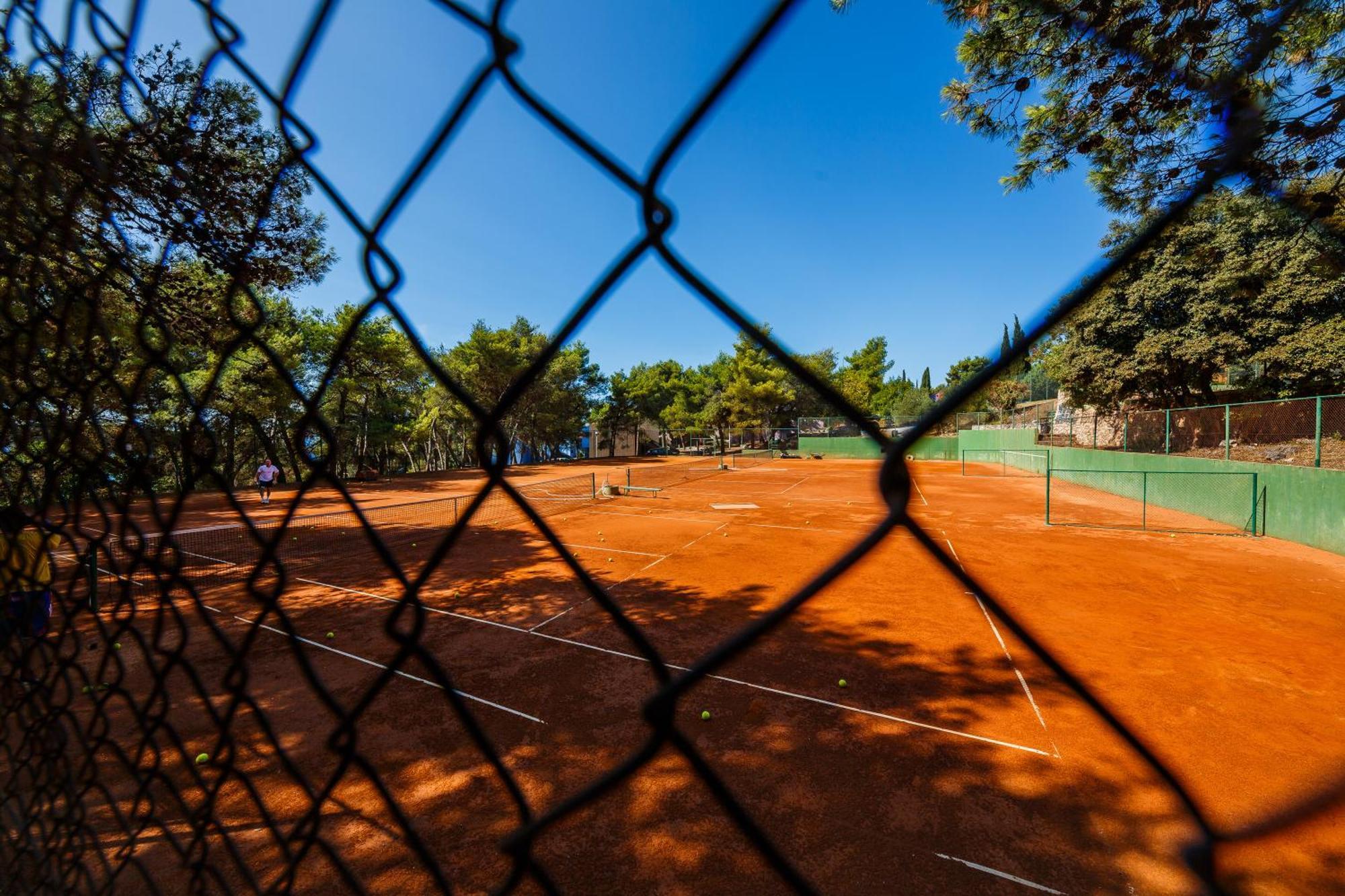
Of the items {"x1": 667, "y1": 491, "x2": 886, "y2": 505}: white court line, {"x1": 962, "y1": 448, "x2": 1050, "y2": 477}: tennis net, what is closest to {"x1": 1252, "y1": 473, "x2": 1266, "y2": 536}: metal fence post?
{"x1": 667, "y1": 491, "x2": 886, "y2": 505}: white court line

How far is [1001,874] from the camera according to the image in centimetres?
282

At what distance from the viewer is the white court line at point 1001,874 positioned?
2725mm

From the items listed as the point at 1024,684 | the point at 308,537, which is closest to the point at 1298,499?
the point at 1024,684

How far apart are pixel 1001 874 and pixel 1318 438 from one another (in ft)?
36.9

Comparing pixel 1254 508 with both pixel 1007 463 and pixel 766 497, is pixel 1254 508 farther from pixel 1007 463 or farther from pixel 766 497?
pixel 1007 463

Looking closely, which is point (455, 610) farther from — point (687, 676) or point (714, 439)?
point (714, 439)

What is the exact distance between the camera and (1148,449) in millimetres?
15102

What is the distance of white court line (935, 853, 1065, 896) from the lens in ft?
8.94

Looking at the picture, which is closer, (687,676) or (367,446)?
(687,676)

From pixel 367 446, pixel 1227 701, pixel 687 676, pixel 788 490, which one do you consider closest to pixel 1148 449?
pixel 788 490

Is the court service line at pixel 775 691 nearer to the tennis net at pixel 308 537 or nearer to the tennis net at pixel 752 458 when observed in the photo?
the tennis net at pixel 308 537

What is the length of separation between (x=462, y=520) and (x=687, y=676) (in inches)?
13.4

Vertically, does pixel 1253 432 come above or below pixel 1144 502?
above

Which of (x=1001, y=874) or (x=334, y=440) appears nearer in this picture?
(x=334, y=440)
